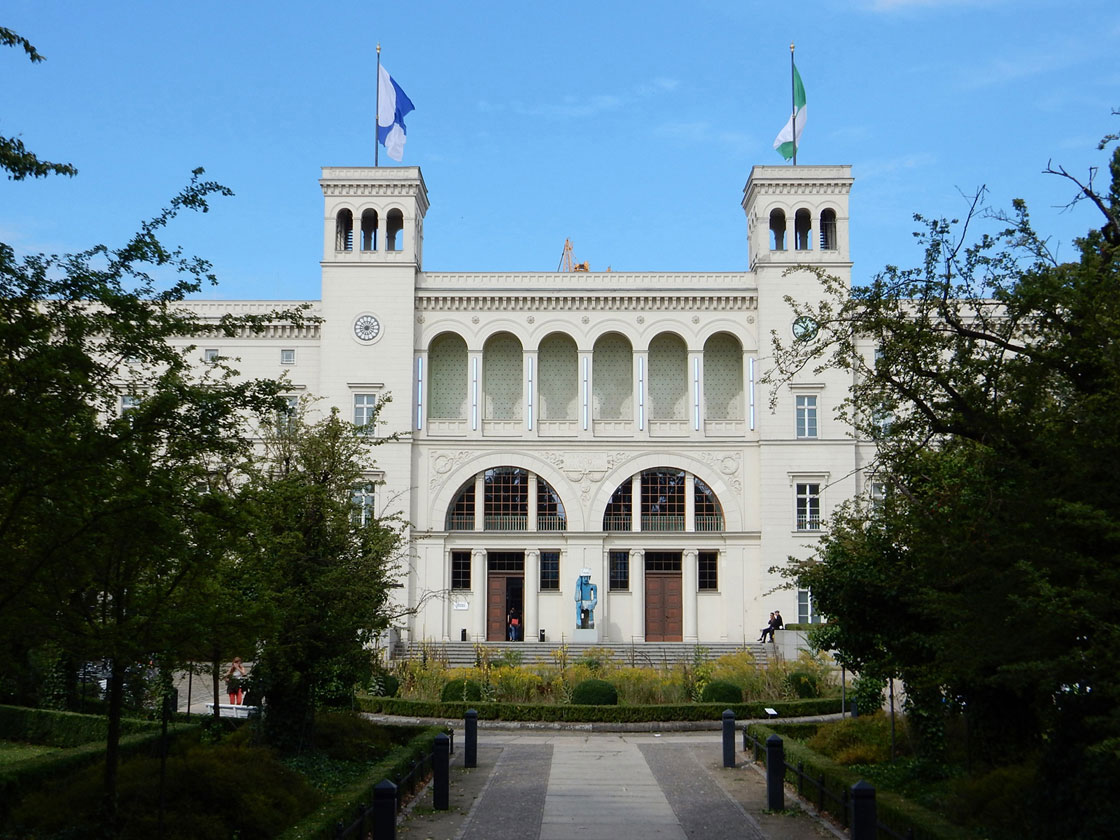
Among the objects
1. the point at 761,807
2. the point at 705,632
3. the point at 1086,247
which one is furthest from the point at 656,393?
the point at 1086,247

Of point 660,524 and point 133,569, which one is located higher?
point 660,524

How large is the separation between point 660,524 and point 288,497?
3070cm

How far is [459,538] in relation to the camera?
152ft

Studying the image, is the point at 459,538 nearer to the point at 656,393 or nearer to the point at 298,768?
the point at 656,393

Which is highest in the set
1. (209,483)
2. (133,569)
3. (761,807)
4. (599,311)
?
(599,311)


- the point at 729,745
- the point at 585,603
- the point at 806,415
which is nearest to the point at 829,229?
the point at 806,415

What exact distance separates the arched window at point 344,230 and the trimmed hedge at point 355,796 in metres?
30.6

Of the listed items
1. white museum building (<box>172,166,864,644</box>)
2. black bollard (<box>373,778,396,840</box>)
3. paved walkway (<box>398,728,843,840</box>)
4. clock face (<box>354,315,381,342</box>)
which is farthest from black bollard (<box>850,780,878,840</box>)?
clock face (<box>354,315,381,342</box>)

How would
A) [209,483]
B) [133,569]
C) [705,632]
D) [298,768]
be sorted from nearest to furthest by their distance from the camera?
[133,569]
[209,483]
[298,768]
[705,632]

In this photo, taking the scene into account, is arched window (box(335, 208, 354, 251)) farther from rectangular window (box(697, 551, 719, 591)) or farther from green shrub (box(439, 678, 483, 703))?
green shrub (box(439, 678, 483, 703))

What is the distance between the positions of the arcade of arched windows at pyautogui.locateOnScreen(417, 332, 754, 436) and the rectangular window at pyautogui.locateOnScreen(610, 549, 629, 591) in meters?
5.61

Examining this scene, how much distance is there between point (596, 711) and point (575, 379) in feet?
72.4

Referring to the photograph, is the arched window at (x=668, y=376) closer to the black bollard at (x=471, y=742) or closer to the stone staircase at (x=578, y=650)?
the stone staircase at (x=578, y=650)

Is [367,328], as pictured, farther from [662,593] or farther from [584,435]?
[662,593]
